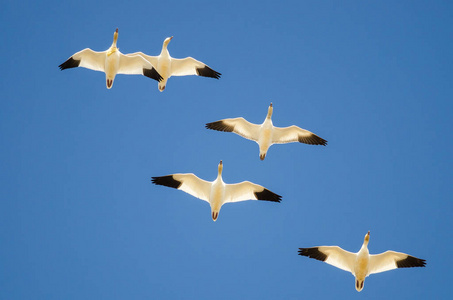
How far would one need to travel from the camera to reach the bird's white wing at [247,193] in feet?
57.8

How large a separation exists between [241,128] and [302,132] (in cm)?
200

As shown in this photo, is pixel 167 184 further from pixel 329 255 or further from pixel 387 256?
pixel 387 256

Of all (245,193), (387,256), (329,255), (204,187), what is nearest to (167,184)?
(204,187)

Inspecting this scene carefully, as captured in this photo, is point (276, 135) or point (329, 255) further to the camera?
point (276, 135)

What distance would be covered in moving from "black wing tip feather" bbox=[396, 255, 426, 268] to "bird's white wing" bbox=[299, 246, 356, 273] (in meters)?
1.41

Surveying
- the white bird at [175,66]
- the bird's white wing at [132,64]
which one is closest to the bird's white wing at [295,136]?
the white bird at [175,66]

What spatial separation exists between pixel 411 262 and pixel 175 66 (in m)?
9.91

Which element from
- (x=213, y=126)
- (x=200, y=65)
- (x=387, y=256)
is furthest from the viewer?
(x=200, y=65)

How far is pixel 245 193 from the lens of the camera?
17812 mm

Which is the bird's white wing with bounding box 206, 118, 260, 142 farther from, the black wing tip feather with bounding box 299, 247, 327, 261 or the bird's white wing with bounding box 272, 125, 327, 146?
the black wing tip feather with bounding box 299, 247, 327, 261

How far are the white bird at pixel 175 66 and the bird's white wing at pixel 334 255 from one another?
6774 mm

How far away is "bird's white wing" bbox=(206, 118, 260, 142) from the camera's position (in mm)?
18711

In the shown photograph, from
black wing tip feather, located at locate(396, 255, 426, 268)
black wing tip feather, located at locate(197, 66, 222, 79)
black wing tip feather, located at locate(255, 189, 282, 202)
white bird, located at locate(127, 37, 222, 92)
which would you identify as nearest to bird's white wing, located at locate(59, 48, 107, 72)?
white bird, located at locate(127, 37, 222, 92)

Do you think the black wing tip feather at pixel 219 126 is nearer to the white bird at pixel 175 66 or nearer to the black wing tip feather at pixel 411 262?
the white bird at pixel 175 66
